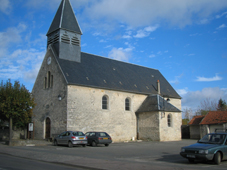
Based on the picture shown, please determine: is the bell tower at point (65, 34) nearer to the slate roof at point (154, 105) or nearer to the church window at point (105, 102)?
the church window at point (105, 102)

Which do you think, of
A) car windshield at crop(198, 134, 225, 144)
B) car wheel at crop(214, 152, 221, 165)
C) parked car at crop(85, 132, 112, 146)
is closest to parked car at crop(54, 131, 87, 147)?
parked car at crop(85, 132, 112, 146)

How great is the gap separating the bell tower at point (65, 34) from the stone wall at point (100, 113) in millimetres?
5197

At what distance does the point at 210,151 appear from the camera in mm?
10109

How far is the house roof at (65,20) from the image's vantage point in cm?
2723

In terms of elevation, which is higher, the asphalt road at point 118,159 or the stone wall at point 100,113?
the stone wall at point 100,113

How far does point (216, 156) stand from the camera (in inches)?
401

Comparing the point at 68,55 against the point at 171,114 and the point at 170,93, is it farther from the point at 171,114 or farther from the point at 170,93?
the point at 170,93

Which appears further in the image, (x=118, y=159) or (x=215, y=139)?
(x=118, y=159)

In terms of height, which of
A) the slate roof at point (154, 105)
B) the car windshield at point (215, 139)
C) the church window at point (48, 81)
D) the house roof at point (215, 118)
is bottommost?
the car windshield at point (215, 139)

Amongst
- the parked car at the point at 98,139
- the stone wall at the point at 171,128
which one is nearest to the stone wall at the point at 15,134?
the parked car at the point at 98,139

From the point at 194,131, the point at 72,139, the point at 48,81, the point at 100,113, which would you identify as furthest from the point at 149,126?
the point at 48,81

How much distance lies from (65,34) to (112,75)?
788cm

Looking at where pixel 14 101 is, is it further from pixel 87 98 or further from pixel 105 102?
pixel 105 102

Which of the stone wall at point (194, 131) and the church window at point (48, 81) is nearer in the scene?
the church window at point (48, 81)
